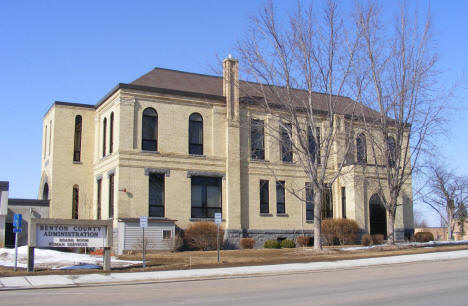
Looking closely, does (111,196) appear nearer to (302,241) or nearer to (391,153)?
(302,241)

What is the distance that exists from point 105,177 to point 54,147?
16.4 ft

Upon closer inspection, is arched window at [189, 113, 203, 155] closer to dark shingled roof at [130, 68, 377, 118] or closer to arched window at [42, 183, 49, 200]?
dark shingled roof at [130, 68, 377, 118]

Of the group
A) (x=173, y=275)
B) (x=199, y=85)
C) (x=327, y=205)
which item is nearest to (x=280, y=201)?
(x=327, y=205)

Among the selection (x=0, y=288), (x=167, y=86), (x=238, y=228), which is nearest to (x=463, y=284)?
(x=0, y=288)

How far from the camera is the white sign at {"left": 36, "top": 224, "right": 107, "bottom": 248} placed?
68.8 feet

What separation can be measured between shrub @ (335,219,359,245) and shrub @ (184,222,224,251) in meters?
9.57

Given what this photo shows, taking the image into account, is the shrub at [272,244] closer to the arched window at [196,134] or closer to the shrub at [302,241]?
the shrub at [302,241]

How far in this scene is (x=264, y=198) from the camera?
38.2 metres

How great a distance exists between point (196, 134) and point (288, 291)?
920 inches

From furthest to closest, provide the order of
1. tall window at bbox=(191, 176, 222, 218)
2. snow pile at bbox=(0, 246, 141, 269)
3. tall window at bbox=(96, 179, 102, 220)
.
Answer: tall window at bbox=(96, 179, 102, 220), tall window at bbox=(191, 176, 222, 218), snow pile at bbox=(0, 246, 141, 269)

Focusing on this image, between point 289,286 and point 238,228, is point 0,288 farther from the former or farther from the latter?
point 238,228

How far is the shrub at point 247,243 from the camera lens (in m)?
35.2

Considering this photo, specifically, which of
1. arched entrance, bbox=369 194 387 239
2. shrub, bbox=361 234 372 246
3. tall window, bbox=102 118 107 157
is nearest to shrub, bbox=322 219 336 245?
shrub, bbox=361 234 372 246

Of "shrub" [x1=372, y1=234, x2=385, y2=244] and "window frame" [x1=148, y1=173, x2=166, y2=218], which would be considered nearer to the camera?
"window frame" [x1=148, y1=173, x2=166, y2=218]
